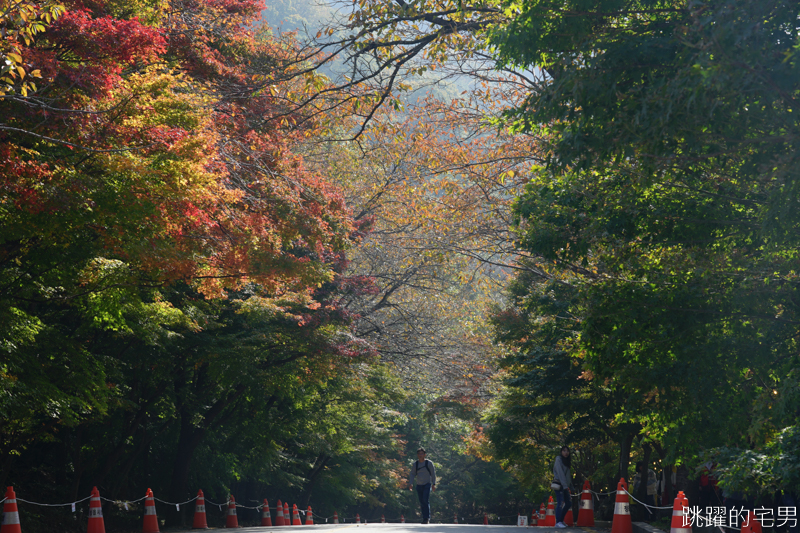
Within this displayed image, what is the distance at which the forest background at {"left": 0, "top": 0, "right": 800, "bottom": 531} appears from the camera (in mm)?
7602

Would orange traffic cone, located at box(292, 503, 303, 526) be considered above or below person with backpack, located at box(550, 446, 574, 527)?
below

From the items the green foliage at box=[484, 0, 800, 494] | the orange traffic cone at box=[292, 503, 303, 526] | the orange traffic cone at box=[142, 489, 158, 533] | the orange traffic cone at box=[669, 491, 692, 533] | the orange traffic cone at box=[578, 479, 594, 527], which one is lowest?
the orange traffic cone at box=[292, 503, 303, 526]

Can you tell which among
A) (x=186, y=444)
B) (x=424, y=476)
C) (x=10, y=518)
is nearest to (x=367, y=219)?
(x=186, y=444)

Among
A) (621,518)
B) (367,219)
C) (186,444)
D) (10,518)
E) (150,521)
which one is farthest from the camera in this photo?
(367,219)

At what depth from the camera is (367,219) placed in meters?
23.9

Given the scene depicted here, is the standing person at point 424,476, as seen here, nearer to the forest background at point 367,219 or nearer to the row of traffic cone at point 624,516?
the row of traffic cone at point 624,516

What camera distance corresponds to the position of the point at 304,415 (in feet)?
83.8

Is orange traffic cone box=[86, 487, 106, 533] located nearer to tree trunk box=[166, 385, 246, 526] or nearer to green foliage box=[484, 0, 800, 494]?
green foliage box=[484, 0, 800, 494]

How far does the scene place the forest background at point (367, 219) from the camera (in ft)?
24.9

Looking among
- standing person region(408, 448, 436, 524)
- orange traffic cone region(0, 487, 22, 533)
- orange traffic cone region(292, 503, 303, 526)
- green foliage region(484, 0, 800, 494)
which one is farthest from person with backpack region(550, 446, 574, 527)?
Result: orange traffic cone region(292, 503, 303, 526)

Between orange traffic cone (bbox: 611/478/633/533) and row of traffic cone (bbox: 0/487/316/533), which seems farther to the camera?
orange traffic cone (bbox: 611/478/633/533)

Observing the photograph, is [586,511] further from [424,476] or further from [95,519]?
[95,519]

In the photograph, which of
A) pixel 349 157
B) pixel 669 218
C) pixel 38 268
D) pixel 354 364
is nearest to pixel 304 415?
pixel 354 364

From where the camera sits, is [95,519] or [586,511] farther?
[586,511]
